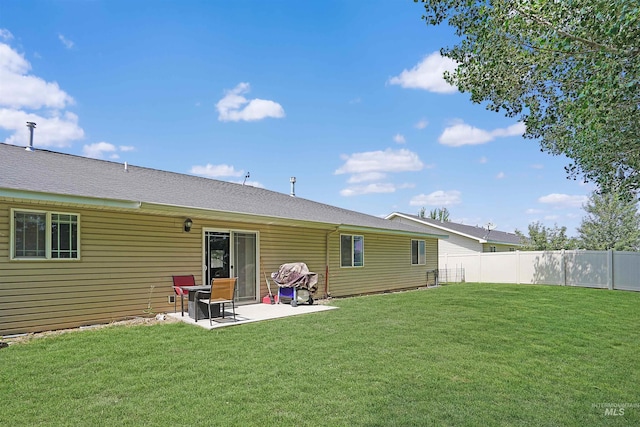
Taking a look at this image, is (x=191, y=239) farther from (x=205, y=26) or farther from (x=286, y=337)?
(x=205, y=26)

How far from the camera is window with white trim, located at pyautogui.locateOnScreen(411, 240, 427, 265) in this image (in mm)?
17031

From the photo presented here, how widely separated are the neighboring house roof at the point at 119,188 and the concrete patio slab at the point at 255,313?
220cm

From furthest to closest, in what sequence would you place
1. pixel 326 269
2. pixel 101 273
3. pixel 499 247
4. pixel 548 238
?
pixel 499 247, pixel 548 238, pixel 326 269, pixel 101 273

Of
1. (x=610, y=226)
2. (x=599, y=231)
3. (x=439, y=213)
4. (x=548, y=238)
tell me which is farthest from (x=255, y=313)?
(x=439, y=213)

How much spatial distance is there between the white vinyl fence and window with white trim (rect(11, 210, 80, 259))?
62.6 ft

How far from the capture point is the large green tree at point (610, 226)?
24.3 metres

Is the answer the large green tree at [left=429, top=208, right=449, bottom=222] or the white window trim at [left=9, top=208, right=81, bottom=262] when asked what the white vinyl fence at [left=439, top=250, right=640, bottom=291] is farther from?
the large green tree at [left=429, top=208, right=449, bottom=222]

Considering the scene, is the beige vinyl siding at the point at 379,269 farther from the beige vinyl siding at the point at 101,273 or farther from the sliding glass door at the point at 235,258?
the beige vinyl siding at the point at 101,273

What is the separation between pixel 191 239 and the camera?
8938 mm

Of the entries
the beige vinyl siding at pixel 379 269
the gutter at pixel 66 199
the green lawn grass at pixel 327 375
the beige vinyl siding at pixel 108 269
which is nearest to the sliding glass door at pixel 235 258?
the beige vinyl siding at pixel 108 269

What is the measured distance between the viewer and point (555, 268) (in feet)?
59.8

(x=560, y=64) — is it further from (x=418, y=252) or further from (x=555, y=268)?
(x=555, y=268)

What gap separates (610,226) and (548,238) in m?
5.95

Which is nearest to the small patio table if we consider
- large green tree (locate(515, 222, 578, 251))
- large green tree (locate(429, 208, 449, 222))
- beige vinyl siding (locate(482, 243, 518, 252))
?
large green tree (locate(515, 222, 578, 251))
